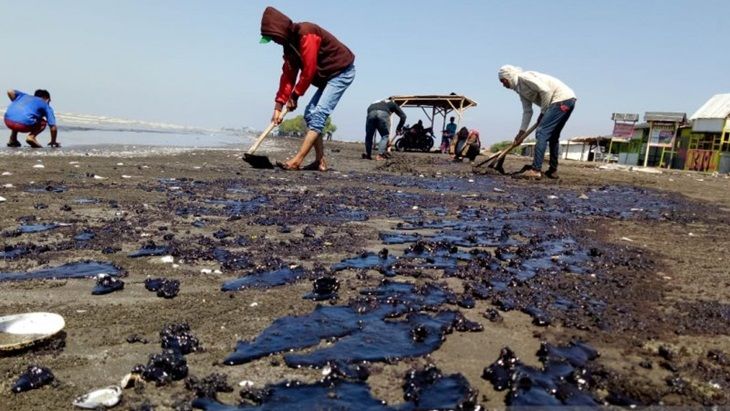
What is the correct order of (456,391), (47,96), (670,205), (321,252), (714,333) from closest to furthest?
(456,391), (714,333), (321,252), (670,205), (47,96)

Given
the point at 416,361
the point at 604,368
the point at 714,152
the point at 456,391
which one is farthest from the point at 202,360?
the point at 714,152

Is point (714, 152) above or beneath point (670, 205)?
above

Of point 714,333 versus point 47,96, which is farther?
Result: point 47,96

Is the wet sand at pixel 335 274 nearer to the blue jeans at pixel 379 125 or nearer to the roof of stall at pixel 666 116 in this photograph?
the blue jeans at pixel 379 125

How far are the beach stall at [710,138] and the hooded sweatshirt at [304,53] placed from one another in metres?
22.1

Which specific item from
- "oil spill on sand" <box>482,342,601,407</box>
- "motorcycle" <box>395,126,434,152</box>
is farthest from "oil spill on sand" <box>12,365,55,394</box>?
"motorcycle" <box>395,126,434,152</box>

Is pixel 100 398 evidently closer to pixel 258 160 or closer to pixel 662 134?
pixel 258 160

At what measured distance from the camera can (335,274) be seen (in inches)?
108

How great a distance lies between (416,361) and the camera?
1.75m

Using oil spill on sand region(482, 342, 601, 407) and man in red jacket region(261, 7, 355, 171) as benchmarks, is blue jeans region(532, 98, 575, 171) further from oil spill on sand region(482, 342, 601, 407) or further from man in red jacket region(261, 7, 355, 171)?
oil spill on sand region(482, 342, 601, 407)

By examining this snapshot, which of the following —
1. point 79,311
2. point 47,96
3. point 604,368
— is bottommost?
point 79,311

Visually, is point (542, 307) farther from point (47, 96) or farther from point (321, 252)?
point (47, 96)

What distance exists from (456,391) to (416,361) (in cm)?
24

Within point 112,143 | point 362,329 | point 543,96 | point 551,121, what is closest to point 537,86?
point 543,96
